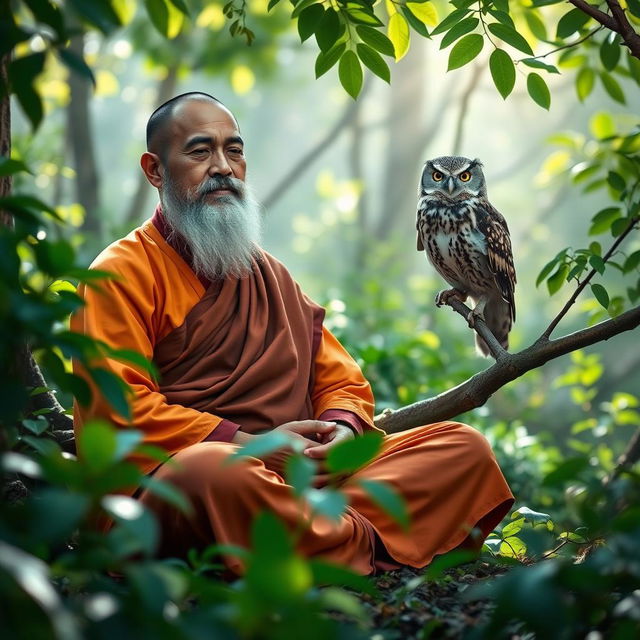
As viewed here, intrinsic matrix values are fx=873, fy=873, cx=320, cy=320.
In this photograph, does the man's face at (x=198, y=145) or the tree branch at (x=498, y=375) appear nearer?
the tree branch at (x=498, y=375)

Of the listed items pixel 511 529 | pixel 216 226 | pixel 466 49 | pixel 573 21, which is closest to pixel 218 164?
pixel 216 226

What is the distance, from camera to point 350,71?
9.43 ft

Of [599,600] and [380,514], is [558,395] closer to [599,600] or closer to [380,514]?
[380,514]

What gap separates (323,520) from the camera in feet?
9.02

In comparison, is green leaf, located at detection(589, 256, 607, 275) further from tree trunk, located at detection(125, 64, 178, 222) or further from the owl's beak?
tree trunk, located at detection(125, 64, 178, 222)

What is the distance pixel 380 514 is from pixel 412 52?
977 cm

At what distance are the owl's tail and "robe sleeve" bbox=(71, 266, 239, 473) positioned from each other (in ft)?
5.78

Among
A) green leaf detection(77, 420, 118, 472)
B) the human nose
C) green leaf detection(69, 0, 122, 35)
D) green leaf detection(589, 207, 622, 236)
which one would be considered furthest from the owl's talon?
green leaf detection(77, 420, 118, 472)

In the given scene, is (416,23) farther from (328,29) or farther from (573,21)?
(573,21)

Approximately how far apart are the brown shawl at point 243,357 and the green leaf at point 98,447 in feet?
5.35

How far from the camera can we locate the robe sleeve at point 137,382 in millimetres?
2820

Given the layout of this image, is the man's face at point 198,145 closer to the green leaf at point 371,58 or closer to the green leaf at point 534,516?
the green leaf at point 371,58

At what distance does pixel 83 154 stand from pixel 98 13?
6.28m

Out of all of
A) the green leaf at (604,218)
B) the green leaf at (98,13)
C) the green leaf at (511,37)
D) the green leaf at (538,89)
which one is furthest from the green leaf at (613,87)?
the green leaf at (98,13)
